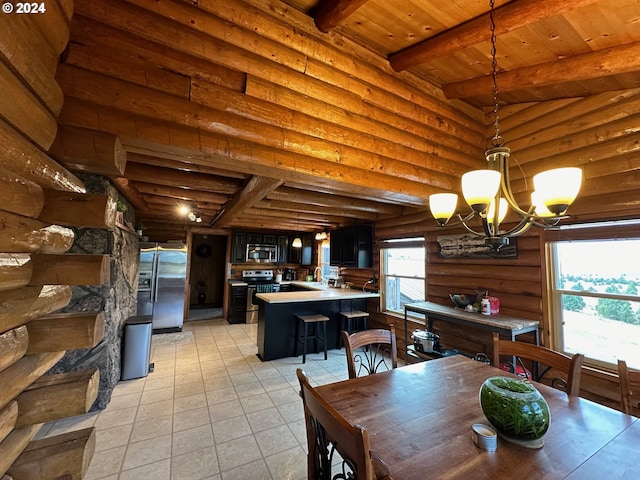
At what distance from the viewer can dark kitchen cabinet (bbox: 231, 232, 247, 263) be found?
6.95m

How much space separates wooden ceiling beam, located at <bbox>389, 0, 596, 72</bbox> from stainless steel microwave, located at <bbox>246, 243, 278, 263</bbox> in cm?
573

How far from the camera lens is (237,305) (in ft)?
21.3

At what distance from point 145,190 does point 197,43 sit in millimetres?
2542

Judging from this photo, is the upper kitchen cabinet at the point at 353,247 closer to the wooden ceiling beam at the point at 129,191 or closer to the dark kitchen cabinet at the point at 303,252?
the dark kitchen cabinet at the point at 303,252

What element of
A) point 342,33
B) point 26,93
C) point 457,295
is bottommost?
point 457,295

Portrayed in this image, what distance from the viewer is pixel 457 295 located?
352 centimetres

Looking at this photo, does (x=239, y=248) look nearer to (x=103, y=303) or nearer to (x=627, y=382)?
(x=103, y=303)

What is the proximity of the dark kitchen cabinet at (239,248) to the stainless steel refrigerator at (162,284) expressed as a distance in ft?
4.71

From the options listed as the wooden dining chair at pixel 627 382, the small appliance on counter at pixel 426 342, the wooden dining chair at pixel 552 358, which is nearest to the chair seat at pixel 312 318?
the small appliance on counter at pixel 426 342

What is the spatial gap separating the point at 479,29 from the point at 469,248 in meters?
2.55

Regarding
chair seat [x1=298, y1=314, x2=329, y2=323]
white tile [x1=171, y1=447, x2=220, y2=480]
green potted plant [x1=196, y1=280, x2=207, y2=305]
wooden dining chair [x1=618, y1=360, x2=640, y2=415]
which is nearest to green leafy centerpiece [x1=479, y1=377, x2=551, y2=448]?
wooden dining chair [x1=618, y1=360, x2=640, y2=415]

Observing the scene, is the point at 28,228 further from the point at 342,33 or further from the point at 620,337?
the point at 620,337

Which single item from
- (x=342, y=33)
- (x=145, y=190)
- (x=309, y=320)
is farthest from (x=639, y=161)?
(x=145, y=190)

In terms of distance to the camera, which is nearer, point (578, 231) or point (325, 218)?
point (578, 231)
